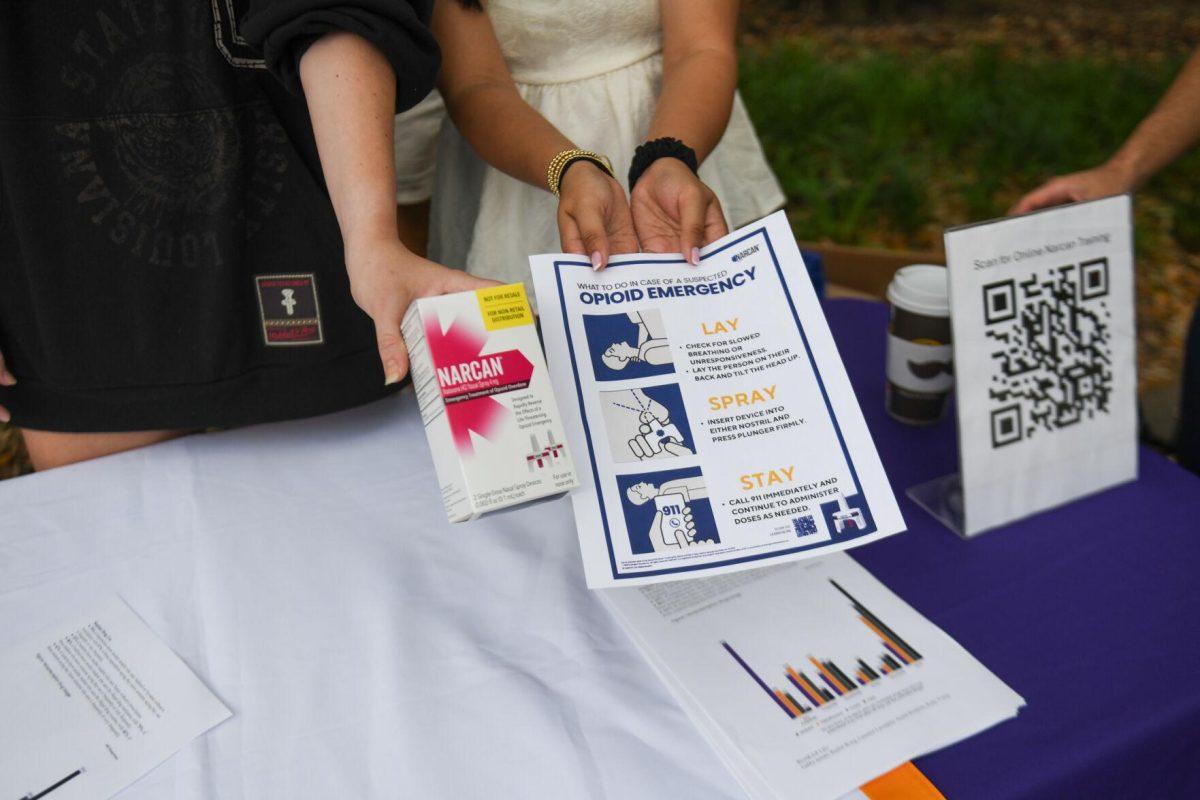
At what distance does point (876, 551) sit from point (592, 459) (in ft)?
1.14

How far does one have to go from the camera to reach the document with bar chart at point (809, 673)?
2.13 ft

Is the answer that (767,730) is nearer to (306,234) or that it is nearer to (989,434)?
(989,434)

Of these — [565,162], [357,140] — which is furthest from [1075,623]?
[357,140]

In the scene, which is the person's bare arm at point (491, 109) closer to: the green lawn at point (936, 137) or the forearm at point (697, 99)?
the forearm at point (697, 99)

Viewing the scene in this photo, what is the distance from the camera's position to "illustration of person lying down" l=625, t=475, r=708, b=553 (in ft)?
2.25

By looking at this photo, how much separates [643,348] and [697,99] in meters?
0.47

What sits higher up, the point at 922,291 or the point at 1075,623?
the point at 922,291

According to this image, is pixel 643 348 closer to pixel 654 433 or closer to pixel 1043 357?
pixel 654 433

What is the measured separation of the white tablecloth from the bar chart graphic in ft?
0.26

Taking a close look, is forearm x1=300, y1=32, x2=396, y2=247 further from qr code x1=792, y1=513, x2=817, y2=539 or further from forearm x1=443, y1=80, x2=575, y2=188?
qr code x1=792, y1=513, x2=817, y2=539

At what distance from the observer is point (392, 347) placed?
0.71 m

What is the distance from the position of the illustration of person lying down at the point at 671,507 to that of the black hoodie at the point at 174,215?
0.46m

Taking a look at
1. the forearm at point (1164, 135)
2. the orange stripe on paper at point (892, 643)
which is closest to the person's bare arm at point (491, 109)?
the orange stripe on paper at point (892, 643)

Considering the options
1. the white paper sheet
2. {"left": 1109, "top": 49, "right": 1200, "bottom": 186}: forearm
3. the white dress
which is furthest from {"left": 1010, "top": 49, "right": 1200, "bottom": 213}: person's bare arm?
the white paper sheet
